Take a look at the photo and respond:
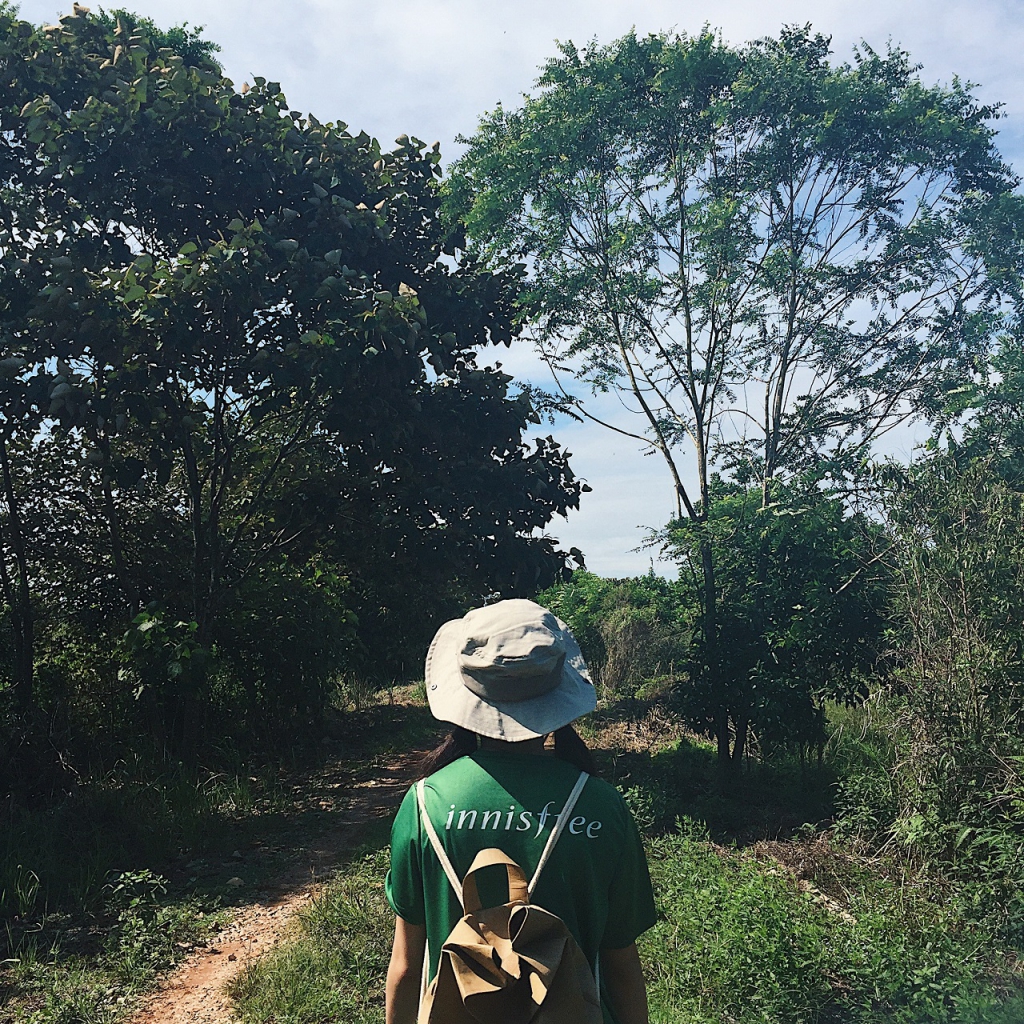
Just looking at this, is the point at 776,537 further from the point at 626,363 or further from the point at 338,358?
the point at 338,358

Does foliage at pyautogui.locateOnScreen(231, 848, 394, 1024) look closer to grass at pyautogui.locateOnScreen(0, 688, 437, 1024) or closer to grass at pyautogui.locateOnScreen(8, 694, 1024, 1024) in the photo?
grass at pyautogui.locateOnScreen(8, 694, 1024, 1024)

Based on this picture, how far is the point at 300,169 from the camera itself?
337 inches

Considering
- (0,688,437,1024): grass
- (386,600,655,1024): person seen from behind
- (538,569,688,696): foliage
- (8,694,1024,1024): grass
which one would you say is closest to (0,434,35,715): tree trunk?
(0,688,437,1024): grass

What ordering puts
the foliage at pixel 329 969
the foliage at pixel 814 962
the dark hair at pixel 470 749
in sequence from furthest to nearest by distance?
the foliage at pixel 329 969 → the foliage at pixel 814 962 → the dark hair at pixel 470 749

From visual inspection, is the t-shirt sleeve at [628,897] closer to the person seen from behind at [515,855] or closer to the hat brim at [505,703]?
the person seen from behind at [515,855]

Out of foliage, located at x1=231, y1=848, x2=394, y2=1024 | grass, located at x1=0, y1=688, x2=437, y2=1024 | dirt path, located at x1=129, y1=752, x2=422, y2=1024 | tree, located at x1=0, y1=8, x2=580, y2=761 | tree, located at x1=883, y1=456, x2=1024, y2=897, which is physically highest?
tree, located at x1=0, y1=8, x2=580, y2=761

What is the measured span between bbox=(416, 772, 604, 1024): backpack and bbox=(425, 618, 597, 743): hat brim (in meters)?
0.29

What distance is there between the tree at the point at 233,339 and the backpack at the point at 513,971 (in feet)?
19.7

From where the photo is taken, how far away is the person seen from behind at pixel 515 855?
5.13ft

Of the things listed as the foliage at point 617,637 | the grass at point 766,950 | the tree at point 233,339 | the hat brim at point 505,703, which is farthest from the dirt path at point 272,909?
the foliage at point 617,637

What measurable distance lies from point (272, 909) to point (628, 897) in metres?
4.65

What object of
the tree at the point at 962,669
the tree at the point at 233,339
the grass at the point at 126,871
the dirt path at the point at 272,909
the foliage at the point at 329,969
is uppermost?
the tree at the point at 233,339

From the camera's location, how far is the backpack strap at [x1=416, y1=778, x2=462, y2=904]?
171cm

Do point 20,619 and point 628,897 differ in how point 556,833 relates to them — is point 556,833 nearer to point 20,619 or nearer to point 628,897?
point 628,897
